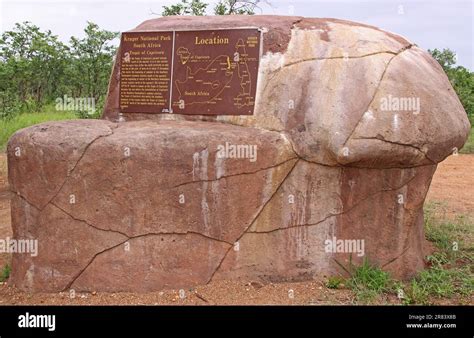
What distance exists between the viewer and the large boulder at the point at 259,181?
4.11 meters

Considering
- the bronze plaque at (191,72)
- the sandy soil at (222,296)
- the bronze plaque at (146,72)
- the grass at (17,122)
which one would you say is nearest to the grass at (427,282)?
the sandy soil at (222,296)

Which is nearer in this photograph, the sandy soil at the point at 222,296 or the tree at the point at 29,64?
the sandy soil at the point at 222,296

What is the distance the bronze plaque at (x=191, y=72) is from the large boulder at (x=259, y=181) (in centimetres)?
17

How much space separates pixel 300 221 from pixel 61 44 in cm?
1270

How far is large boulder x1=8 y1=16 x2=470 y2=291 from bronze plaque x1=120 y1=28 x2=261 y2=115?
0.56 feet

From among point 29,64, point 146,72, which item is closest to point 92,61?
point 29,64

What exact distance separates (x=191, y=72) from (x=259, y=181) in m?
1.21

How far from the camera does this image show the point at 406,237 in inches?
175

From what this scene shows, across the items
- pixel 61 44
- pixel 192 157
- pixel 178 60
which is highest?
pixel 61 44

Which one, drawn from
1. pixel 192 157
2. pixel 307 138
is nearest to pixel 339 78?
pixel 307 138

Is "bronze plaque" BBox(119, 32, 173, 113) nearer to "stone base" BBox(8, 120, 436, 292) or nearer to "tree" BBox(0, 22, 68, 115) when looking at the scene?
"stone base" BBox(8, 120, 436, 292)

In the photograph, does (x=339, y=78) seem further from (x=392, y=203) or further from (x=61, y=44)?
(x=61, y=44)

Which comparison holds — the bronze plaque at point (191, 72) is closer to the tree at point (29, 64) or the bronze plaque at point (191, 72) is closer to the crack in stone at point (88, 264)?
the crack in stone at point (88, 264)

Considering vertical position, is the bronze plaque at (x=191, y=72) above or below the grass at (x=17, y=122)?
above
